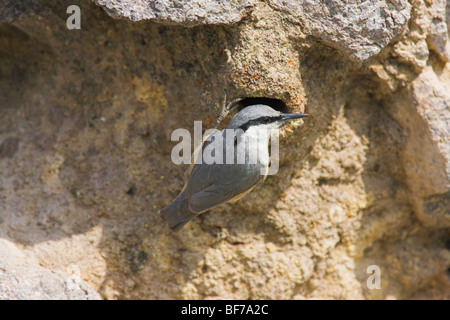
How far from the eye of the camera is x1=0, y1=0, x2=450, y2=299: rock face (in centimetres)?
323

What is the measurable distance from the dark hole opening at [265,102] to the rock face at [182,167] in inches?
1.6

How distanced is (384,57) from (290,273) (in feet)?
6.04

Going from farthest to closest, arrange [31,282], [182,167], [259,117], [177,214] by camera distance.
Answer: [182,167]
[177,214]
[31,282]
[259,117]

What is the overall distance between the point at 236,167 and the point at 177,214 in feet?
1.96

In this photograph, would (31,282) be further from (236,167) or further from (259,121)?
(259,121)

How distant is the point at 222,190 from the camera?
3.04 meters

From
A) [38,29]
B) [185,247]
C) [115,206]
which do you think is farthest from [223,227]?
[38,29]

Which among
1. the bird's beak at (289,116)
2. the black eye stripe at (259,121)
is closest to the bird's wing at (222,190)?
the black eye stripe at (259,121)

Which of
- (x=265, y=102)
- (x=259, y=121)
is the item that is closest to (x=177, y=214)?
(x=259, y=121)

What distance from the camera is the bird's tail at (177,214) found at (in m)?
3.17

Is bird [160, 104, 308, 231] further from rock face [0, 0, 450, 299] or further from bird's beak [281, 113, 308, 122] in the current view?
rock face [0, 0, 450, 299]

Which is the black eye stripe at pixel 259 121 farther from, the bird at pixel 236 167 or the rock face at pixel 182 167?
the rock face at pixel 182 167

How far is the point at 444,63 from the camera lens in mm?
3408

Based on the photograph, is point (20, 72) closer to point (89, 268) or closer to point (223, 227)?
point (89, 268)
